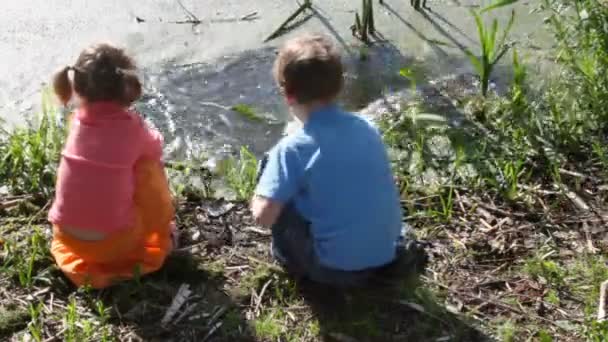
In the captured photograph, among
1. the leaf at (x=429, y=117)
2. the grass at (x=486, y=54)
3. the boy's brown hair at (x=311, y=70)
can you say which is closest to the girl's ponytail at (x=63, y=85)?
the boy's brown hair at (x=311, y=70)

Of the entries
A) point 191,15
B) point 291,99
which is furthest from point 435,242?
point 191,15

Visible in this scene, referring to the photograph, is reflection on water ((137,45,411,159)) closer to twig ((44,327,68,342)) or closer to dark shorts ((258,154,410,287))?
dark shorts ((258,154,410,287))

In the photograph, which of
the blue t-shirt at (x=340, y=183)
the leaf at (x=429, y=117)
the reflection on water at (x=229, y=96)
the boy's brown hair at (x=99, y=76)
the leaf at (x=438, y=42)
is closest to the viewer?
the blue t-shirt at (x=340, y=183)

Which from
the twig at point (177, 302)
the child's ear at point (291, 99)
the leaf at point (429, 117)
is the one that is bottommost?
the twig at point (177, 302)

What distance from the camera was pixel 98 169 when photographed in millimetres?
2627

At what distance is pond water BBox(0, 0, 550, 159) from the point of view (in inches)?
148

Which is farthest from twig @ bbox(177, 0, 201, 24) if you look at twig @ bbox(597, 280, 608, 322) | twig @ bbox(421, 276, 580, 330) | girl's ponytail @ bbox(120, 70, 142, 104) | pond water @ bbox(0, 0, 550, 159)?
twig @ bbox(597, 280, 608, 322)

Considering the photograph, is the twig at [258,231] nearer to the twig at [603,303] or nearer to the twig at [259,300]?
the twig at [259,300]

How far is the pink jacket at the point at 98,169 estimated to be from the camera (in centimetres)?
263

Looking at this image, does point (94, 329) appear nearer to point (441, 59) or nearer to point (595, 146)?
point (595, 146)

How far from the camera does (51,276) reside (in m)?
2.78

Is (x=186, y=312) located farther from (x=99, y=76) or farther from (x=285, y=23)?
(x=285, y=23)

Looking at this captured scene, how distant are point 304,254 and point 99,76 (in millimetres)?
792

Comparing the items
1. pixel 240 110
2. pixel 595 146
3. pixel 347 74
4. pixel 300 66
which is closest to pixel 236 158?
pixel 240 110
